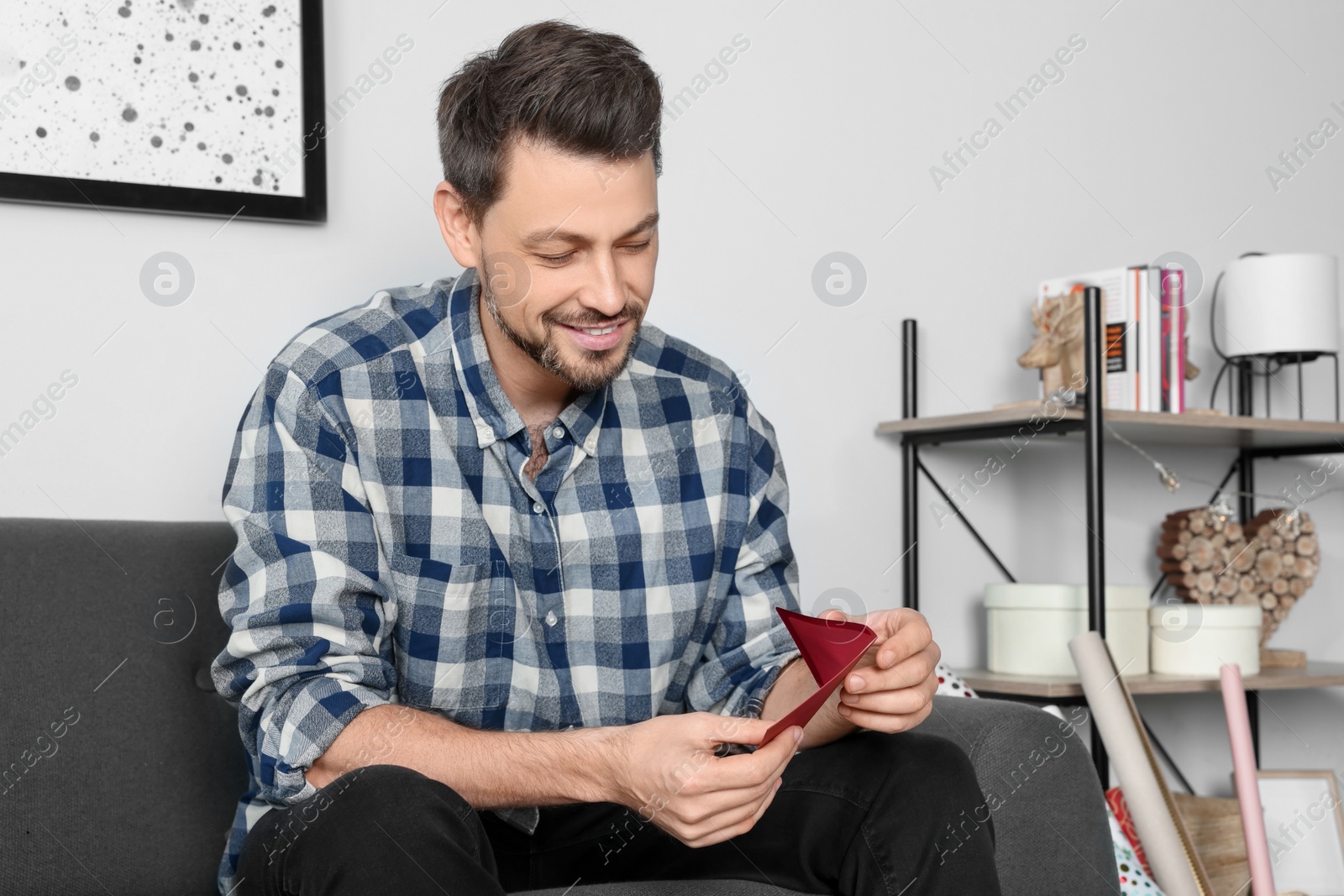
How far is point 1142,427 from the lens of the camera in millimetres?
1998

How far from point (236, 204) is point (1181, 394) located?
148 cm

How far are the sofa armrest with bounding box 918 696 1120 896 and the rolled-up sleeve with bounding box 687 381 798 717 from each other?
21cm

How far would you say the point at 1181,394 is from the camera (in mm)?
2029

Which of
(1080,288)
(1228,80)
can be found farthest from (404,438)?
(1228,80)

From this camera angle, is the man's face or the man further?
the man's face

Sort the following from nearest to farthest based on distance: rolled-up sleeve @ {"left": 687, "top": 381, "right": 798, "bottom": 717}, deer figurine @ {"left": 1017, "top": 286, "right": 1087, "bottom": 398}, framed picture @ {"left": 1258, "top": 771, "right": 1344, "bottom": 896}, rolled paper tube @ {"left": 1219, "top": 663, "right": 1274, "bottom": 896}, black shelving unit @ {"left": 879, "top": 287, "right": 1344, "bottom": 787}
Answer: rolled-up sleeve @ {"left": 687, "top": 381, "right": 798, "bottom": 717} < rolled paper tube @ {"left": 1219, "top": 663, "right": 1274, "bottom": 896} < black shelving unit @ {"left": 879, "top": 287, "right": 1344, "bottom": 787} < deer figurine @ {"left": 1017, "top": 286, "right": 1087, "bottom": 398} < framed picture @ {"left": 1258, "top": 771, "right": 1344, "bottom": 896}

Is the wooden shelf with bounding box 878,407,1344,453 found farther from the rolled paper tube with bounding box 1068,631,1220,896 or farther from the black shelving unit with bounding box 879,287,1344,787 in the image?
the rolled paper tube with bounding box 1068,631,1220,896

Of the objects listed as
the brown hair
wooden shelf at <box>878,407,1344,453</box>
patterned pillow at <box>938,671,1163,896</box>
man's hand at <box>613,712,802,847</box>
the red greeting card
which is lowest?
patterned pillow at <box>938,671,1163,896</box>

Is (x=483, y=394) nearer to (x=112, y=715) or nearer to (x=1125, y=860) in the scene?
(x=112, y=715)

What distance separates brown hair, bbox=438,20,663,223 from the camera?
1232 millimetres

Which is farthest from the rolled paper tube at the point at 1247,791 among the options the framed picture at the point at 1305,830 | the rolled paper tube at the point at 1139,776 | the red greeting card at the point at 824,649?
the red greeting card at the point at 824,649

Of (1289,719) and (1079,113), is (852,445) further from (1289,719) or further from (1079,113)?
(1289,719)

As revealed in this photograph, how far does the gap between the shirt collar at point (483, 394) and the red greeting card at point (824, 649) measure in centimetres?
42

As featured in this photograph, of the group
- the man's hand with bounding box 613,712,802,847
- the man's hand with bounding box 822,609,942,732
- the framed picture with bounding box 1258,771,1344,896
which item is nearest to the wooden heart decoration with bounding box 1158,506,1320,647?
the framed picture with bounding box 1258,771,1344,896
